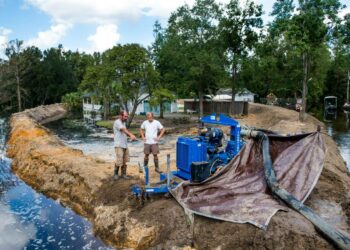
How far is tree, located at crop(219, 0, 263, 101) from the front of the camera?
1287 inches

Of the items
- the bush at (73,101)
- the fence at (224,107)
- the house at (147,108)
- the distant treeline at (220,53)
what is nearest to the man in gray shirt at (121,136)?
the distant treeline at (220,53)

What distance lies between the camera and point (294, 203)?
→ 6480 millimetres

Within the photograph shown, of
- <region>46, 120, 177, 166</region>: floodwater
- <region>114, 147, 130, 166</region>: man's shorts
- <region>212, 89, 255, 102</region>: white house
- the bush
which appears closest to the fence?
<region>212, 89, 255, 102</region>: white house

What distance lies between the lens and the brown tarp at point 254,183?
6635mm

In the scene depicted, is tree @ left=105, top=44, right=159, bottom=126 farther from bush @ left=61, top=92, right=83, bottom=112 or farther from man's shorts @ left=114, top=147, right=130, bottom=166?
bush @ left=61, top=92, right=83, bottom=112

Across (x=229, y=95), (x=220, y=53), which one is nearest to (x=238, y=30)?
(x=220, y=53)

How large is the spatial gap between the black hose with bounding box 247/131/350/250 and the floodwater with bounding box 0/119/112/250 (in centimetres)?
397

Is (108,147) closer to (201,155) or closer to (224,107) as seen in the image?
(201,155)

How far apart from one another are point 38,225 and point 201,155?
4778 mm

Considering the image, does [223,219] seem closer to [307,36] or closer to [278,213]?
[278,213]

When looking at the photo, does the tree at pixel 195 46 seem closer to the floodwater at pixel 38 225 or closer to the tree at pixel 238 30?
the tree at pixel 238 30

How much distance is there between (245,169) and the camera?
25.0 ft

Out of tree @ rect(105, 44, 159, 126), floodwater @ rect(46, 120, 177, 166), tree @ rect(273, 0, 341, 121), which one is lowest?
floodwater @ rect(46, 120, 177, 166)

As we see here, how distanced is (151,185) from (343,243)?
4.60m
